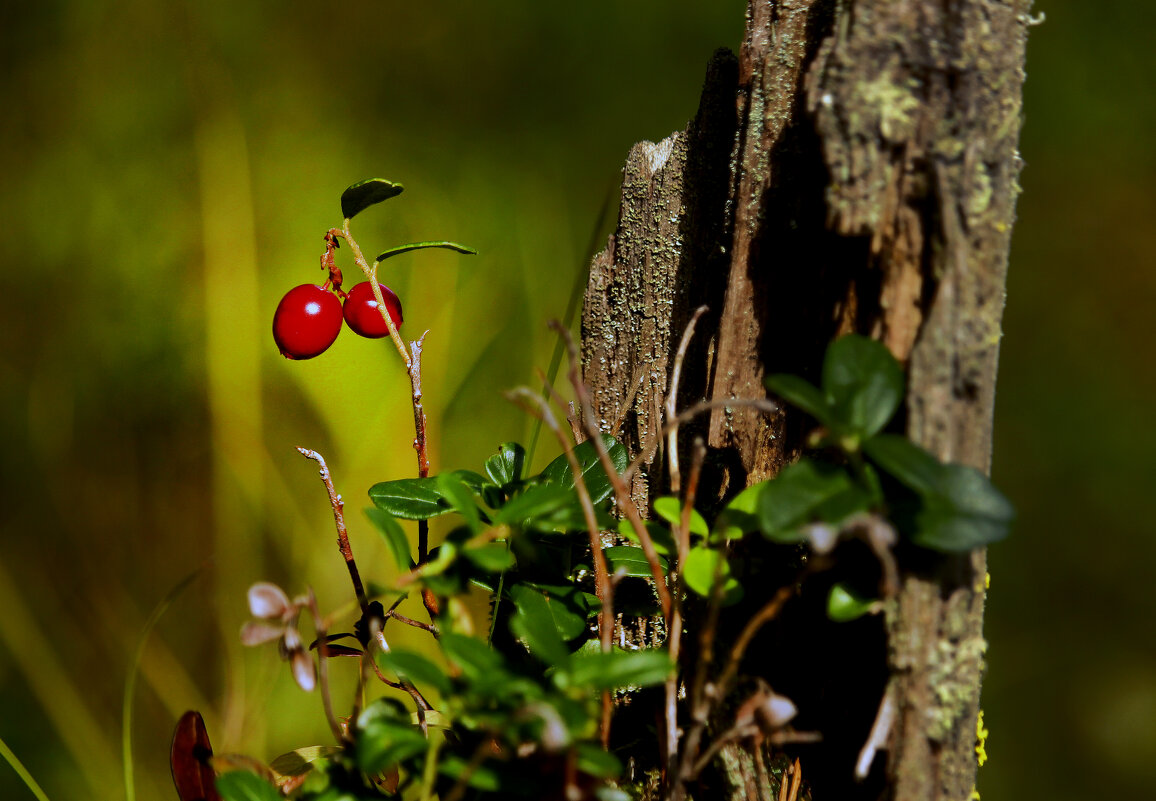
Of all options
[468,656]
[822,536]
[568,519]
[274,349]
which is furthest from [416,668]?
[274,349]

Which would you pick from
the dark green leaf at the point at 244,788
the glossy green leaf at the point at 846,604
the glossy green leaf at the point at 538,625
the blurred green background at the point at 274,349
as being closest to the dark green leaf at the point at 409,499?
the glossy green leaf at the point at 538,625

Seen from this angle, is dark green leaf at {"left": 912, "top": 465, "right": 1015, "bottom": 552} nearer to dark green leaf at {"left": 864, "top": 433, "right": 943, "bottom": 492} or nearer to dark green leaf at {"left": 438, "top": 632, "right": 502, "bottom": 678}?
dark green leaf at {"left": 864, "top": 433, "right": 943, "bottom": 492}

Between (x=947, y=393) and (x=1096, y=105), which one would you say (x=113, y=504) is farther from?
(x=1096, y=105)


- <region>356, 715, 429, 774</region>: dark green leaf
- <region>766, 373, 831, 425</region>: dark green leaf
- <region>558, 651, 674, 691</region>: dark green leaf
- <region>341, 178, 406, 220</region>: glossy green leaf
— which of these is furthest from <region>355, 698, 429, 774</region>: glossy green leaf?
<region>341, 178, 406, 220</region>: glossy green leaf

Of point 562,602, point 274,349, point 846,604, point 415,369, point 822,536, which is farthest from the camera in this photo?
point 274,349

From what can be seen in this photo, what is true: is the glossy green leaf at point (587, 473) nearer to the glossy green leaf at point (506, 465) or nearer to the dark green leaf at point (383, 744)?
the glossy green leaf at point (506, 465)

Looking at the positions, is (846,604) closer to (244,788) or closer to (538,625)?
(538,625)

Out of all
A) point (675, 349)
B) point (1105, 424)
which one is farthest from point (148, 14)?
point (1105, 424)
